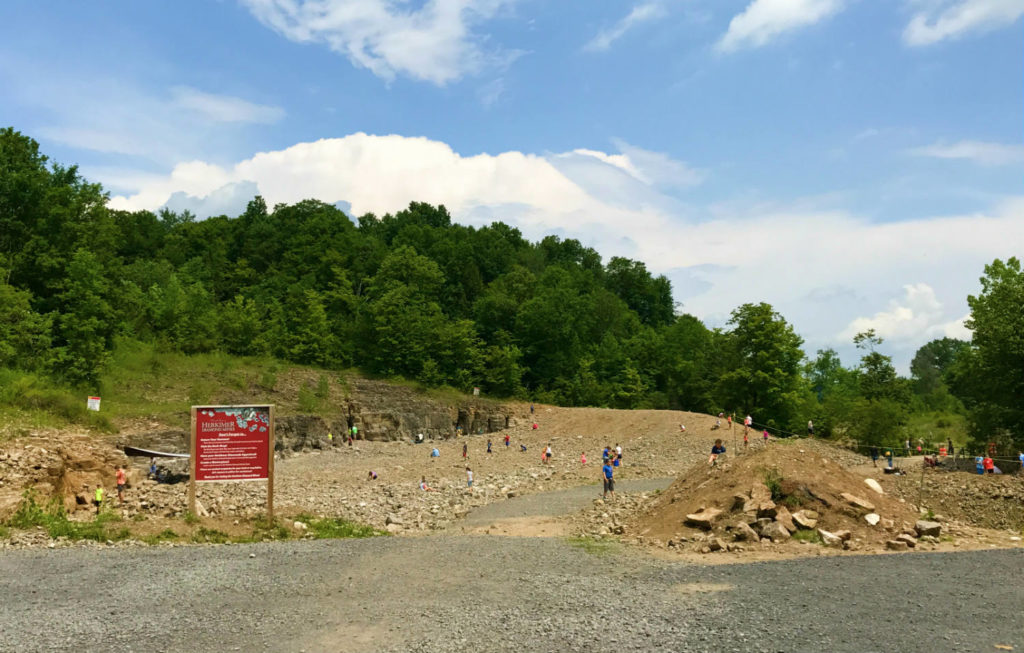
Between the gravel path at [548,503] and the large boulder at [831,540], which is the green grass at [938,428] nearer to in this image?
the gravel path at [548,503]

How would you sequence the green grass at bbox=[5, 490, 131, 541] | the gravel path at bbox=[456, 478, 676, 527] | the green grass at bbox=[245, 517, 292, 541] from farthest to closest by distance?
the gravel path at bbox=[456, 478, 676, 527] → the green grass at bbox=[245, 517, 292, 541] → the green grass at bbox=[5, 490, 131, 541]

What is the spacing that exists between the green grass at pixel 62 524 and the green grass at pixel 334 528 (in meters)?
4.45

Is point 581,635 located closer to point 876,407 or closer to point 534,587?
point 534,587

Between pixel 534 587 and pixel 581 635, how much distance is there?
2477 mm

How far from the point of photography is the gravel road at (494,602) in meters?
8.69

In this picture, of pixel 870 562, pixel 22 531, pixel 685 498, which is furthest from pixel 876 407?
pixel 22 531

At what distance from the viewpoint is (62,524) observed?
56.5ft

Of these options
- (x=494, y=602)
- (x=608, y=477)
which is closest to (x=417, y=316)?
(x=608, y=477)

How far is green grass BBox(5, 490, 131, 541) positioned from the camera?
16.7m

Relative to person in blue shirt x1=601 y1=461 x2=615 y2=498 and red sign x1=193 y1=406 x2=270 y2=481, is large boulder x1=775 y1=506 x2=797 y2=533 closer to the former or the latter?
person in blue shirt x1=601 y1=461 x2=615 y2=498

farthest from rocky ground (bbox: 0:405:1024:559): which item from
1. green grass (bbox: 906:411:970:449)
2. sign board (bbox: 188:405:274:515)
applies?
green grass (bbox: 906:411:970:449)

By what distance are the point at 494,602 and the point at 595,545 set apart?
6.45 meters

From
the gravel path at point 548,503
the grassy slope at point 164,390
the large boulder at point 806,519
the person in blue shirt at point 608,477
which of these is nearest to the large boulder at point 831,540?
the large boulder at point 806,519

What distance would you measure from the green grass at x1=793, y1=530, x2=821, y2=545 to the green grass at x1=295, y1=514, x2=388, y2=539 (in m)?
10.9
